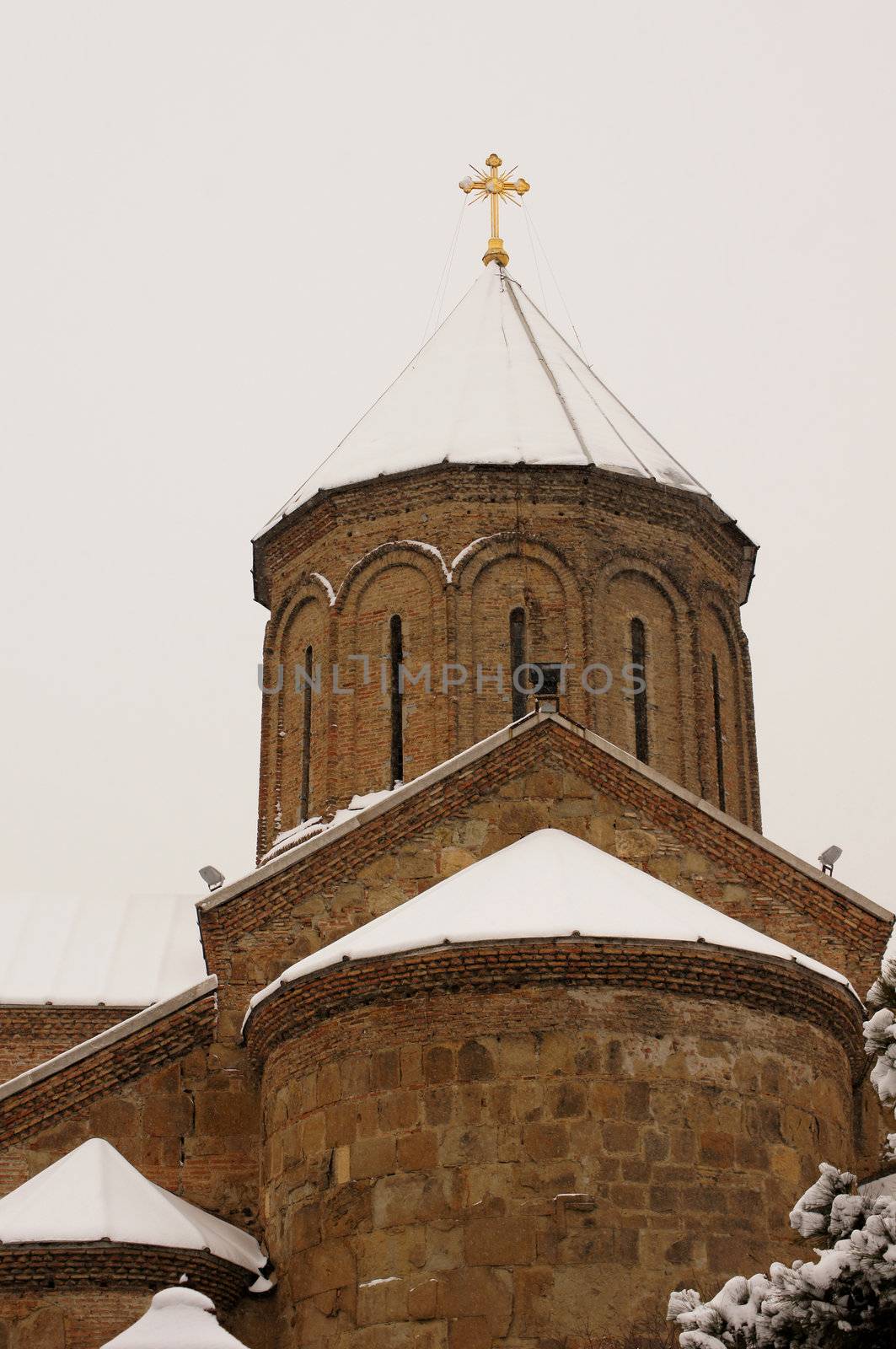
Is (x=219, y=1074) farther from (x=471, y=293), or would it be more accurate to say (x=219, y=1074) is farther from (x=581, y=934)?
(x=471, y=293)

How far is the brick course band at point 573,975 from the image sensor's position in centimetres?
1321

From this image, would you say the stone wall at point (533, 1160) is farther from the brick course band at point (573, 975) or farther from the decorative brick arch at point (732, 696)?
the decorative brick arch at point (732, 696)

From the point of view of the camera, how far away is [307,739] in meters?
19.6

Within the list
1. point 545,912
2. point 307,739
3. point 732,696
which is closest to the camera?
point 545,912

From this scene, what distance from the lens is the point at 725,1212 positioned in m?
12.8

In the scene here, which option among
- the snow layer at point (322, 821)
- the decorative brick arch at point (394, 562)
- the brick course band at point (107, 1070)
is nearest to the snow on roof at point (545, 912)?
the brick course band at point (107, 1070)

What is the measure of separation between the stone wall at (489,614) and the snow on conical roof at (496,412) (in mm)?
282

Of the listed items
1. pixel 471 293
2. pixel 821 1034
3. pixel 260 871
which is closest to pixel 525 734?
pixel 260 871

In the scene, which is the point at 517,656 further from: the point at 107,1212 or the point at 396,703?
the point at 107,1212

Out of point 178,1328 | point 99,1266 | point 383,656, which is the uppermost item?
point 383,656

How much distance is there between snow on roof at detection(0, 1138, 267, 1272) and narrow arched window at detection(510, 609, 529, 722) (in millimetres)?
6091

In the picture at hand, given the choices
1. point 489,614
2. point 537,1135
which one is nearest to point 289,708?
point 489,614

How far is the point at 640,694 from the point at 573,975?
6.20m

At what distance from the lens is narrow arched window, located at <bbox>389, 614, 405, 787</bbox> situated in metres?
18.5
